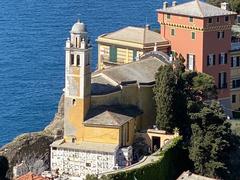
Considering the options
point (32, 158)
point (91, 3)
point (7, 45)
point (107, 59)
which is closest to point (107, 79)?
point (32, 158)

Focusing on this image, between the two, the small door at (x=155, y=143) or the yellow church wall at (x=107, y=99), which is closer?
the yellow church wall at (x=107, y=99)

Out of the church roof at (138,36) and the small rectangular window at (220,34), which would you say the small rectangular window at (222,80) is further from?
the church roof at (138,36)

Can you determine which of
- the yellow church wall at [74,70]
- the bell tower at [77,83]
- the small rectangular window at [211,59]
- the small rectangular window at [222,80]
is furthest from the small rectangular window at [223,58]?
the yellow church wall at [74,70]

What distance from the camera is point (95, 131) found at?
5103 cm

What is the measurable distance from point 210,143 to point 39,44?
58.3 meters

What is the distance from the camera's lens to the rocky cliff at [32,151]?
172ft

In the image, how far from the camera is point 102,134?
167 feet

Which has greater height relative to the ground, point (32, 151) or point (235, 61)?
point (235, 61)

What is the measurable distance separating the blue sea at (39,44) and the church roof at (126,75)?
22387 mm

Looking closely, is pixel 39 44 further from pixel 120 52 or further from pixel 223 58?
pixel 223 58

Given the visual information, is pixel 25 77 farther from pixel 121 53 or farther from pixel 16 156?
pixel 16 156

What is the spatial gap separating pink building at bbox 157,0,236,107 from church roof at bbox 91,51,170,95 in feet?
11.8

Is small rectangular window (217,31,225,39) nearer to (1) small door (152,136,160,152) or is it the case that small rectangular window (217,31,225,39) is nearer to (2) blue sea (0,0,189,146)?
(1) small door (152,136,160,152)

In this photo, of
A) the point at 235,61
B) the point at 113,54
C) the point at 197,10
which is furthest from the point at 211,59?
the point at 113,54
